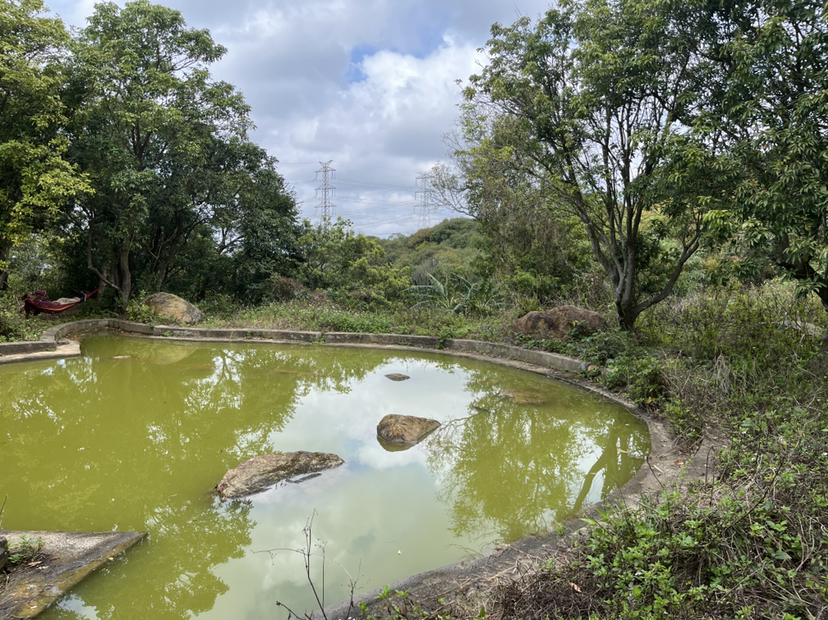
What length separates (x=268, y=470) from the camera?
3850mm

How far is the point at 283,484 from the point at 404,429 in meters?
1.38

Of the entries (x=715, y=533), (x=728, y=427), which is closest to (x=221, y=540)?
(x=715, y=533)

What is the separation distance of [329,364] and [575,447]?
4.51 metres

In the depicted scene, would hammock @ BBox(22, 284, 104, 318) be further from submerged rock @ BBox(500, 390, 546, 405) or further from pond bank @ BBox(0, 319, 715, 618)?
submerged rock @ BBox(500, 390, 546, 405)

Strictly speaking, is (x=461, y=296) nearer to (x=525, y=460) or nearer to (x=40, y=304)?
(x=525, y=460)

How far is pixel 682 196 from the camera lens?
5.65 metres

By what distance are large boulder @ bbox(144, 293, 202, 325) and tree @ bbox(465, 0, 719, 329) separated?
721 cm

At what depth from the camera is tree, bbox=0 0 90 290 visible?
948 centimetres

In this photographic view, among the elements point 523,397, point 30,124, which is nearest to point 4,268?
point 30,124

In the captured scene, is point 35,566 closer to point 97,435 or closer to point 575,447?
point 97,435

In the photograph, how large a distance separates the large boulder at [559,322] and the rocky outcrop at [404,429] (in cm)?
384

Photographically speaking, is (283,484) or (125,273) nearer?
(283,484)

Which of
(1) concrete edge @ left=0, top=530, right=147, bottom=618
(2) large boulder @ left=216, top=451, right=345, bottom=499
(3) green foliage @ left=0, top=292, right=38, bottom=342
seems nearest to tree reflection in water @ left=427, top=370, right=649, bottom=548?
(2) large boulder @ left=216, top=451, right=345, bottom=499

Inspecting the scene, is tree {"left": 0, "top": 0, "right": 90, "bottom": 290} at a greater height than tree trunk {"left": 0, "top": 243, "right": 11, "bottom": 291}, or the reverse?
tree {"left": 0, "top": 0, "right": 90, "bottom": 290}
